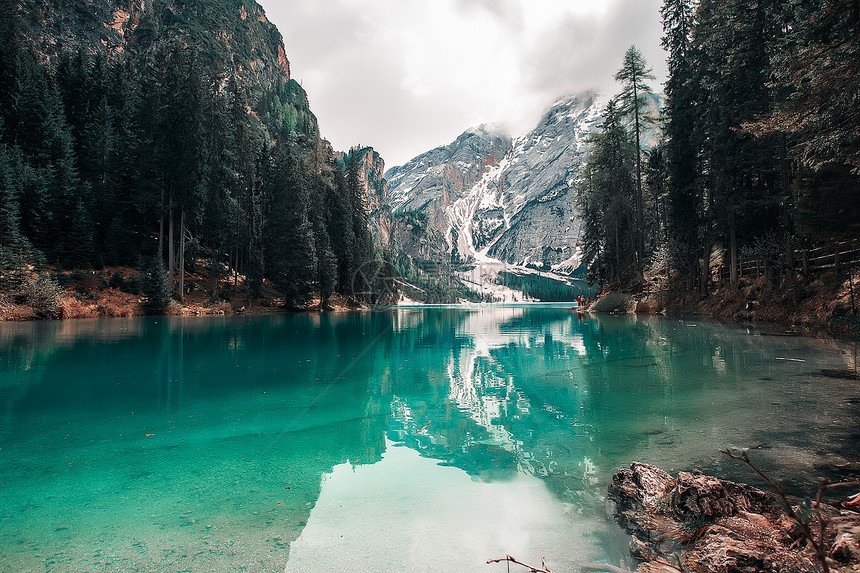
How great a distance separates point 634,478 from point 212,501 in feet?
13.4

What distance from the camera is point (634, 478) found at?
4355mm

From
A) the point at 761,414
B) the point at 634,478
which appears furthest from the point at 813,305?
the point at 634,478

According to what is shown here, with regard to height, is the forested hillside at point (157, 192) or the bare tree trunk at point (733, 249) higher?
the forested hillside at point (157, 192)

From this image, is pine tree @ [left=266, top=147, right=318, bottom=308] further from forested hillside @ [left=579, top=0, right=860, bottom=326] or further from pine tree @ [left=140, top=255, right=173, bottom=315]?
forested hillside @ [left=579, top=0, right=860, bottom=326]

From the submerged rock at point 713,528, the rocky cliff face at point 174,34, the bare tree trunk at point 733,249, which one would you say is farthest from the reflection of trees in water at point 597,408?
the rocky cliff face at point 174,34

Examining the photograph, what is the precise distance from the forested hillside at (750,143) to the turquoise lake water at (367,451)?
5.54m

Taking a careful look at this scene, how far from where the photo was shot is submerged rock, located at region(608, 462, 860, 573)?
9.16 feet

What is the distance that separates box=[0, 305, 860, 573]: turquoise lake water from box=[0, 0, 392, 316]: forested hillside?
2709 cm

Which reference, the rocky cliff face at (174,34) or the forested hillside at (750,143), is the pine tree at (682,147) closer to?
the forested hillside at (750,143)

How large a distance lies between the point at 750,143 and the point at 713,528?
25.4 metres

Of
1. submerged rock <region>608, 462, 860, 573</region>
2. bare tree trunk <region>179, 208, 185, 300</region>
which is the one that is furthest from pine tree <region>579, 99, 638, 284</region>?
bare tree trunk <region>179, 208, 185, 300</region>

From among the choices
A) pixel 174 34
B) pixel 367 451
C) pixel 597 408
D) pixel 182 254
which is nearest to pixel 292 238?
pixel 182 254

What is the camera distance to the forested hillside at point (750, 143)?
34.3 ft

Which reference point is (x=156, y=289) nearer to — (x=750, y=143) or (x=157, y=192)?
(x=157, y=192)
